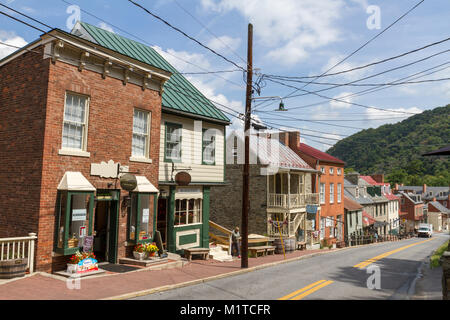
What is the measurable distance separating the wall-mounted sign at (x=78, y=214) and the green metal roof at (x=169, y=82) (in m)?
6.28

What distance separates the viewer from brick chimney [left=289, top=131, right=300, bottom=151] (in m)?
34.7

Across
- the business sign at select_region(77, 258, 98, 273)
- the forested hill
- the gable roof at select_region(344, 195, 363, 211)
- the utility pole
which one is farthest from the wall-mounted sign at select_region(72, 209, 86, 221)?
the forested hill

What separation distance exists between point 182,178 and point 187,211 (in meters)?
2.22

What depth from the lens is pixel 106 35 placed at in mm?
17031

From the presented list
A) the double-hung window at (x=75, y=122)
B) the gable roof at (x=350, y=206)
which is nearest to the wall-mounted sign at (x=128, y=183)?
the double-hung window at (x=75, y=122)

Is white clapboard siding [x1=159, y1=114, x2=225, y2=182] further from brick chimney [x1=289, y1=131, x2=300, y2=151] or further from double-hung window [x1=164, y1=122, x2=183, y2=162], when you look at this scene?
brick chimney [x1=289, y1=131, x2=300, y2=151]

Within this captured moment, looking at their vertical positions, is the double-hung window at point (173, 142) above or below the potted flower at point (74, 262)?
above

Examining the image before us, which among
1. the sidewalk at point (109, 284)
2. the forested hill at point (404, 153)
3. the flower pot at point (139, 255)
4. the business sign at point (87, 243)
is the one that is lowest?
the sidewalk at point (109, 284)

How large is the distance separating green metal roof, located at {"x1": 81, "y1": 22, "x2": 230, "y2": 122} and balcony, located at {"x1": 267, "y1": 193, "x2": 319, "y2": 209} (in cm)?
1000

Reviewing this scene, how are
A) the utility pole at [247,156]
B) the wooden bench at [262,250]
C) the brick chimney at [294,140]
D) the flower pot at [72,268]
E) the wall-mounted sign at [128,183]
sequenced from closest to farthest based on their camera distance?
the flower pot at [72,268] < the wall-mounted sign at [128,183] < the utility pole at [247,156] < the wooden bench at [262,250] < the brick chimney at [294,140]

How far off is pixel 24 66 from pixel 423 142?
136486mm

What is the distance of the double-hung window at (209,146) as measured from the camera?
60.3ft

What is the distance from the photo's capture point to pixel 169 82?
60.0ft

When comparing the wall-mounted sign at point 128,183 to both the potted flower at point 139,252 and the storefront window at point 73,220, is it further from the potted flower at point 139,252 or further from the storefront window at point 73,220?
the potted flower at point 139,252
